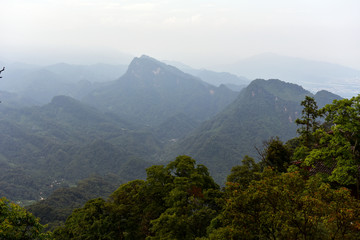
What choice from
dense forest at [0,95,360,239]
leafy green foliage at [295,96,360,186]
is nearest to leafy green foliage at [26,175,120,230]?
dense forest at [0,95,360,239]

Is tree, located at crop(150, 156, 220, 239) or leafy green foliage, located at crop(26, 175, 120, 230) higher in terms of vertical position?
tree, located at crop(150, 156, 220, 239)

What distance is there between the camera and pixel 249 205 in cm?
1510

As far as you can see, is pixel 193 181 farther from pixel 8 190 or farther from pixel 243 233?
pixel 8 190

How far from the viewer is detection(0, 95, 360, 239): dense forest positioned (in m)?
13.6

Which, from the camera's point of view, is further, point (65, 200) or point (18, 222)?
point (65, 200)

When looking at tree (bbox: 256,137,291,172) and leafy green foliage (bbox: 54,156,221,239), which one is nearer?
leafy green foliage (bbox: 54,156,221,239)

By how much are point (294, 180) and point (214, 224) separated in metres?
9.07

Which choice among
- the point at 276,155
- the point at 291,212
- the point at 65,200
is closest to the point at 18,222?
the point at 291,212

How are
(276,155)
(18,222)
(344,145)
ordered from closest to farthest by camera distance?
(18,222)
(344,145)
(276,155)

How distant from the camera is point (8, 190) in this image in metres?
194

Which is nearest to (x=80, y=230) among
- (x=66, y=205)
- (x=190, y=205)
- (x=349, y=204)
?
(x=190, y=205)

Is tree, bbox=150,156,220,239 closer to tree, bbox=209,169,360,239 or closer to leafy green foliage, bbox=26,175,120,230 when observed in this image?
tree, bbox=209,169,360,239

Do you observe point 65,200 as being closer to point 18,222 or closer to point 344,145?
point 18,222

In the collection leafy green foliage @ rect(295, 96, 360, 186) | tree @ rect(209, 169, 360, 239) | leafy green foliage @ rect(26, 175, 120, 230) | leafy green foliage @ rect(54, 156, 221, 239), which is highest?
leafy green foliage @ rect(295, 96, 360, 186)
